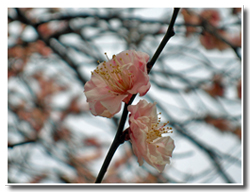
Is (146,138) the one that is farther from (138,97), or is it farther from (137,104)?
(138,97)

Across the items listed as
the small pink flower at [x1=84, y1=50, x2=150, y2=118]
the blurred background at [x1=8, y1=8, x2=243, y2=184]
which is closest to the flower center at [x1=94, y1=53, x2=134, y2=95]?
the small pink flower at [x1=84, y1=50, x2=150, y2=118]

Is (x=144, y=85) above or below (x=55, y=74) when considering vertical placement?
above

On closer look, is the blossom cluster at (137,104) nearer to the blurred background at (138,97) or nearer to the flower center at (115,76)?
the flower center at (115,76)

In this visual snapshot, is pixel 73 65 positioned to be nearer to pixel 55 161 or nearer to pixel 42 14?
pixel 42 14

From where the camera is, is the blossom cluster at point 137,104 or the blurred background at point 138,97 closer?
the blossom cluster at point 137,104

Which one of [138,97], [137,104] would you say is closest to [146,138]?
[137,104]

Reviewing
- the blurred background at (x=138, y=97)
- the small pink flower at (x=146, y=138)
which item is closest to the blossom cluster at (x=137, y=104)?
the small pink flower at (x=146, y=138)
